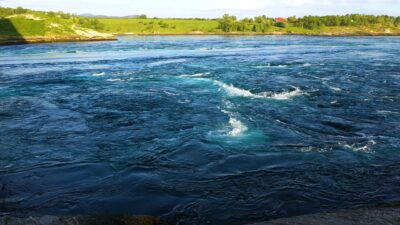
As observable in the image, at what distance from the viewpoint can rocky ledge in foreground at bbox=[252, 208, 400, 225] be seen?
7930mm

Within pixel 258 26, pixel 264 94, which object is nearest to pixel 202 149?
pixel 264 94

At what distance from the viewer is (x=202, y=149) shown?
14.4 m

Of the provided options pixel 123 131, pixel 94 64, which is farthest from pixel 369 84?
pixel 94 64

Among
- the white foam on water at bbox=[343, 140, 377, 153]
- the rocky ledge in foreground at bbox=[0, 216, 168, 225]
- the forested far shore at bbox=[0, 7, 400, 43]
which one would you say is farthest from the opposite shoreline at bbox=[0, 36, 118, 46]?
the rocky ledge in foreground at bbox=[0, 216, 168, 225]

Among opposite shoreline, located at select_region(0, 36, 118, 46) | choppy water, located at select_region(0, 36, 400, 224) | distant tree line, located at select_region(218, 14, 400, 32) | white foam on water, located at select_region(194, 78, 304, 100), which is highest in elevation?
distant tree line, located at select_region(218, 14, 400, 32)

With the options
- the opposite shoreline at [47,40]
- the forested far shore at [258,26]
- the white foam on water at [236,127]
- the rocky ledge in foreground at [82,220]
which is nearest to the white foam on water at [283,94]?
the white foam on water at [236,127]

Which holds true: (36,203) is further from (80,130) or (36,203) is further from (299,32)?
(299,32)

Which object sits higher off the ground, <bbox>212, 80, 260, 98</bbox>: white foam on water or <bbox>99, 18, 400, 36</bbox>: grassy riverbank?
<bbox>99, 18, 400, 36</bbox>: grassy riverbank

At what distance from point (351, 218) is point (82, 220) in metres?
5.55

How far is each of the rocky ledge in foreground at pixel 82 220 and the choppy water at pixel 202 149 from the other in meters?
1.21

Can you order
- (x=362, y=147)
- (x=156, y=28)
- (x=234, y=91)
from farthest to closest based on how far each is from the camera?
1. (x=156, y=28)
2. (x=234, y=91)
3. (x=362, y=147)

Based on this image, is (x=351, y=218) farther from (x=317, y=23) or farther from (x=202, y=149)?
(x=317, y=23)

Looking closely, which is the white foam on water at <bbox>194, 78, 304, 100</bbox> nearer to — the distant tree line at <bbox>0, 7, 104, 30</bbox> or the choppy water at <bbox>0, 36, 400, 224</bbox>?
the choppy water at <bbox>0, 36, 400, 224</bbox>

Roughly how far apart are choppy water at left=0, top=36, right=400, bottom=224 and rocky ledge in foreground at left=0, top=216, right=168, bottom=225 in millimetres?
1211
